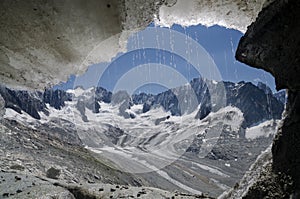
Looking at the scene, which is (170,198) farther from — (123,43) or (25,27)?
(25,27)

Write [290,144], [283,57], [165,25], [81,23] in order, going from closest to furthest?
1. [283,57]
2. [290,144]
3. [81,23]
4. [165,25]

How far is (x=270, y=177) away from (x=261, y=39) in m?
4.20

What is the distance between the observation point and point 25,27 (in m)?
10.1

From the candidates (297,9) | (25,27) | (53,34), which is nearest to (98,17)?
(53,34)

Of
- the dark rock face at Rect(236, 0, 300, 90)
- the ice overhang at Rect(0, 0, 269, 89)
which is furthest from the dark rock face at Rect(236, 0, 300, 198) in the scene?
the ice overhang at Rect(0, 0, 269, 89)

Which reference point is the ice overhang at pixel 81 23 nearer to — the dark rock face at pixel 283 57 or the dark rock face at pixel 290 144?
the dark rock face at pixel 283 57

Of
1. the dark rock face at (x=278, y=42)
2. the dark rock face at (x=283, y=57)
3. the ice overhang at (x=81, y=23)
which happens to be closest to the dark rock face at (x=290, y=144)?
the dark rock face at (x=283, y=57)

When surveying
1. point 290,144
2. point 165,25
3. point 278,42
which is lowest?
point 290,144

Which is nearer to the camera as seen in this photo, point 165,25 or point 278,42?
point 278,42

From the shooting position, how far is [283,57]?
27.6 feet

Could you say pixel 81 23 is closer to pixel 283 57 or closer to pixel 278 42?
pixel 278 42

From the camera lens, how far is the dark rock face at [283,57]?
805 cm

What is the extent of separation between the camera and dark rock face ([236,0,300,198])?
8.05 m

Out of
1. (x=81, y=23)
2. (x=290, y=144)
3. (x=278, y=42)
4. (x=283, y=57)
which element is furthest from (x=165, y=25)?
(x=290, y=144)
